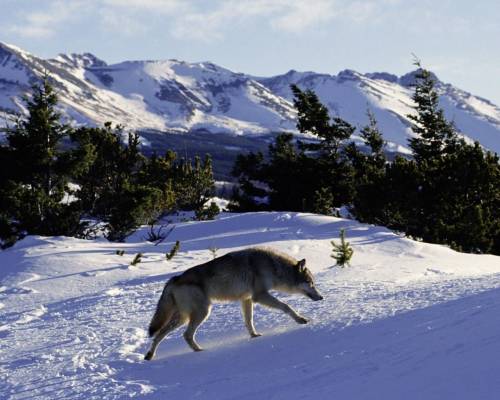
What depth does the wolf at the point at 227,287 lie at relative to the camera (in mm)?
7414

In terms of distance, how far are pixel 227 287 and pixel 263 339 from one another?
0.78 metres

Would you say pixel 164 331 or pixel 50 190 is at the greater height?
pixel 50 190

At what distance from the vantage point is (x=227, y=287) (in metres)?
7.60

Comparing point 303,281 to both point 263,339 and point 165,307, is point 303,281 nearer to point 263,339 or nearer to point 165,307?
point 263,339

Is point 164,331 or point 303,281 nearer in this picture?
point 164,331

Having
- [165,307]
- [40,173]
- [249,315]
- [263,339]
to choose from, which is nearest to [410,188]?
[40,173]

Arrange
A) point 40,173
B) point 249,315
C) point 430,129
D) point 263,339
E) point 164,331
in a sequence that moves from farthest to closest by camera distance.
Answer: point 430,129
point 40,173
point 249,315
point 263,339
point 164,331

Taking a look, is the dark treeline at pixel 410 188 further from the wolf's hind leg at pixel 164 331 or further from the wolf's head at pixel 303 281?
the wolf's hind leg at pixel 164 331

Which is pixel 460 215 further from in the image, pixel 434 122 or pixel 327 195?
pixel 434 122

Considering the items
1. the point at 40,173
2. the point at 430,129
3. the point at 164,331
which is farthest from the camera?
the point at 430,129

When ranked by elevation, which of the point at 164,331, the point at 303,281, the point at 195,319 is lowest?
the point at 164,331

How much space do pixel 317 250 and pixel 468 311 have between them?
940 cm

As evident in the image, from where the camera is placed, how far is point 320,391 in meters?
5.25

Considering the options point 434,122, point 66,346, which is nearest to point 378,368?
point 66,346
